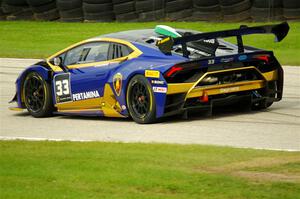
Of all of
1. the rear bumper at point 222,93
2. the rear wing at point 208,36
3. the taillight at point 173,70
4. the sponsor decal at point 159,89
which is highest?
the rear wing at point 208,36

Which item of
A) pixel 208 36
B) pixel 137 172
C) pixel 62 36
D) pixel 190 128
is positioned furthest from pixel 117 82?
pixel 62 36

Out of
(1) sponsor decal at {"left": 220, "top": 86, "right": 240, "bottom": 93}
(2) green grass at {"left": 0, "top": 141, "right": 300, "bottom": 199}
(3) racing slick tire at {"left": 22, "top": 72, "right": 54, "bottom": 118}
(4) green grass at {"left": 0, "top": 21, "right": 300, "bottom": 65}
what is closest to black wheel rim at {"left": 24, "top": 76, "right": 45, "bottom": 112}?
(3) racing slick tire at {"left": 22, "top": 72, "right": 54, "bottom": 118}

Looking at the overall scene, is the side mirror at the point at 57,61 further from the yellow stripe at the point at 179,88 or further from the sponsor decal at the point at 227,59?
the sponsor decal at the point at 227,59

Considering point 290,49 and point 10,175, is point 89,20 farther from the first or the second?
point 10,175

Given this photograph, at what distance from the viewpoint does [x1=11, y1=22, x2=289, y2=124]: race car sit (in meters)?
12.1

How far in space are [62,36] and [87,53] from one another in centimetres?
1361

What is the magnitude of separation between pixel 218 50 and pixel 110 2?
13587 millimetres

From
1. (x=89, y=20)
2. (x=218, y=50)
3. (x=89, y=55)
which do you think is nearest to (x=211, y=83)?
(x=218, y=50)

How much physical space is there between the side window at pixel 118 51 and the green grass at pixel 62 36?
27.9 ft

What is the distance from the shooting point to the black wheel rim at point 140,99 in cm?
1227

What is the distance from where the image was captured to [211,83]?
1231 centimetres

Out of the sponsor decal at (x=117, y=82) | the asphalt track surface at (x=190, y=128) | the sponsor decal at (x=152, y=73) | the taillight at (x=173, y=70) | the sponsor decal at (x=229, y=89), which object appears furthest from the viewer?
the sponsor decal at (x=117, y=82)

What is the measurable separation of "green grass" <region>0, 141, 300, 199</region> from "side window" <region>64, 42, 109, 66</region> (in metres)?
3.05

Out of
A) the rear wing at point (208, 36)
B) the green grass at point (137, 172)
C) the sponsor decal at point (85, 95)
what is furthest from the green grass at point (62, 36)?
the green grass at point (137, 172)
